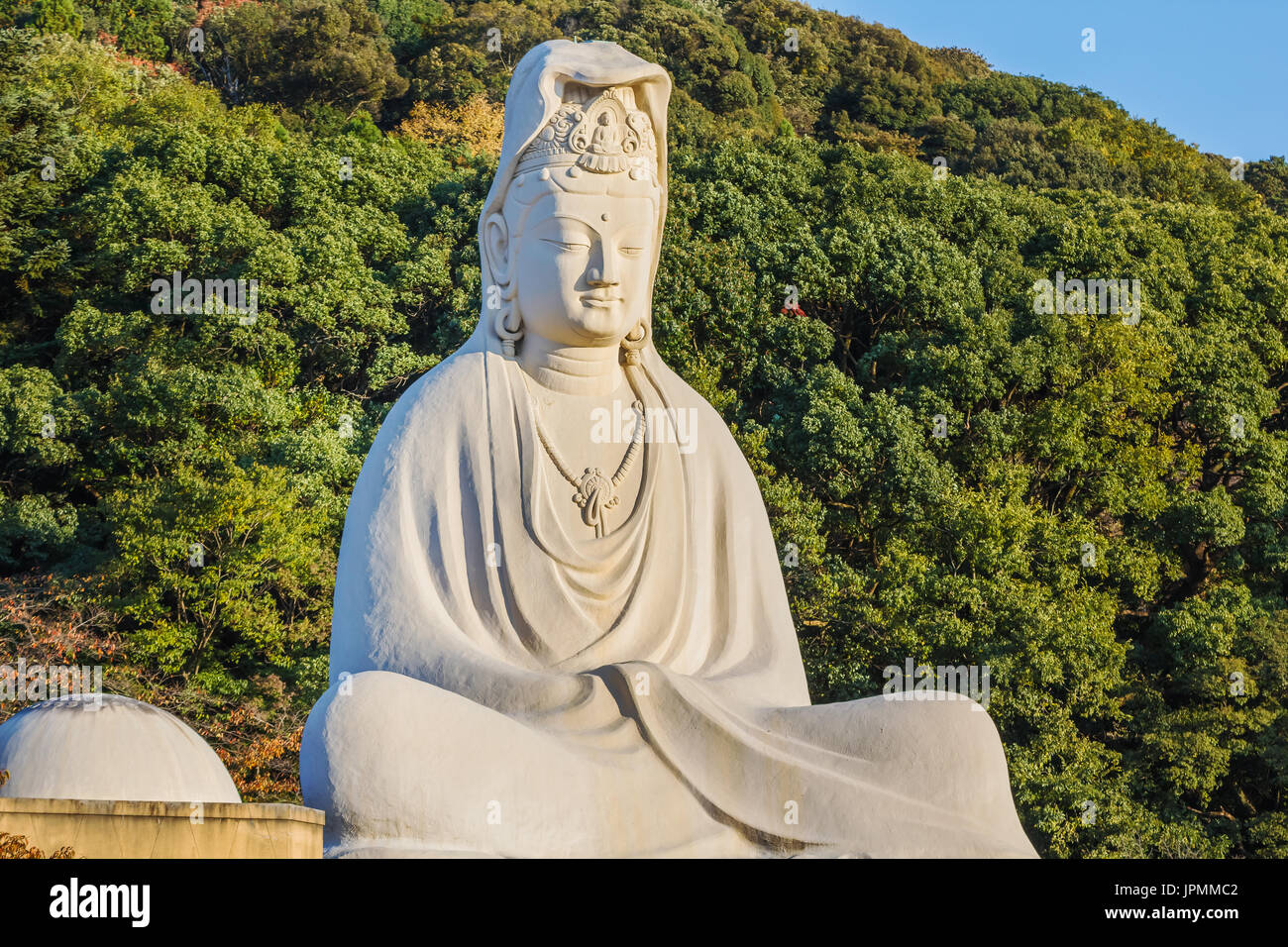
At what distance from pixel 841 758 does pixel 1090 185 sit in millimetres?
29110

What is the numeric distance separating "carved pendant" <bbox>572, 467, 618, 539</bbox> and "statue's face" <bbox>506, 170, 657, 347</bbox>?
2.03 feet

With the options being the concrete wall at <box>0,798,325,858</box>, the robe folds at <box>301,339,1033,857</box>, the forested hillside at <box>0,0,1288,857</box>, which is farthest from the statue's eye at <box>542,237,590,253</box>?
the forested hillside at <box>0,0,1288,857</box>

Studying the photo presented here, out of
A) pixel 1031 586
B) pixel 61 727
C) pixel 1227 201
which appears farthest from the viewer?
pixel 1227 201

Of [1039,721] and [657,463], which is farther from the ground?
[657,463]

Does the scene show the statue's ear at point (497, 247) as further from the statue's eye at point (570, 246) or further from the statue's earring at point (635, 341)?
the statue's earring at point (635, 341)

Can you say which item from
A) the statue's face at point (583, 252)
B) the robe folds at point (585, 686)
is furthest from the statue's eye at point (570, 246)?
the robe folds at point (585, 686)

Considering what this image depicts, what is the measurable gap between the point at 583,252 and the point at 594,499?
1031mm

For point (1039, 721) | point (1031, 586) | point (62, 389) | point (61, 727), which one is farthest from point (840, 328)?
point (61, 727)

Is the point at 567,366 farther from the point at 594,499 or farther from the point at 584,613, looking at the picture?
the point at 584,613

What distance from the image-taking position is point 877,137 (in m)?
37.2

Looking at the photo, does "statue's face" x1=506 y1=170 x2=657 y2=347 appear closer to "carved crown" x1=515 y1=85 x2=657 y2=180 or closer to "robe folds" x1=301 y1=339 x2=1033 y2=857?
"carved crown" x1=515 y1=85 x2=657 y2=180

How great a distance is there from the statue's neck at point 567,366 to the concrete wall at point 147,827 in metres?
2.61

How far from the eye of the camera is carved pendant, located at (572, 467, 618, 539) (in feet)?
23.2
